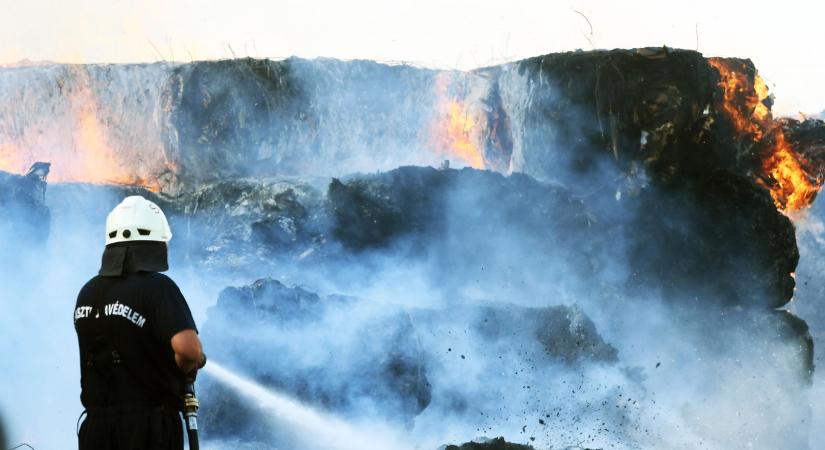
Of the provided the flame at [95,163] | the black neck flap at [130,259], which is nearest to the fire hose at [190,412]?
the black neck flap at [130,259]

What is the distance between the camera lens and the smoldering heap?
1067 cm

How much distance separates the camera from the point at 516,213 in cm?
1096

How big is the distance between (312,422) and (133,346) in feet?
16.2

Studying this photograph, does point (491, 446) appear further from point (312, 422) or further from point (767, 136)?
point (767, 136)

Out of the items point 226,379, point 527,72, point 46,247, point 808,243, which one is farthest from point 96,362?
point 808,243

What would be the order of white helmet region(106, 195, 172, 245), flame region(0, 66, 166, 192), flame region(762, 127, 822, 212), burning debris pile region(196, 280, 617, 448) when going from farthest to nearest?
flame region(762, 127, 822, 212) < flame region(0, 66, 166, 192) < burning debris pile region(196, 280, 617, 448) < white helmet region(106, 195, 172, 245)

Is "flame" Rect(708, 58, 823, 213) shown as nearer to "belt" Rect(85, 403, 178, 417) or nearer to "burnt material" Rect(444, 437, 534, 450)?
"burnt material" Rect(444, 437, 534, 450)

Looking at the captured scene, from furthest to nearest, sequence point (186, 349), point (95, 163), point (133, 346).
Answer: point (95, 163) < point (133, 346) < point (186, 349)

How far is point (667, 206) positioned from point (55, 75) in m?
5.75

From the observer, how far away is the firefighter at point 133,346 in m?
5.33

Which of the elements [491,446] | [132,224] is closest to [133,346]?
[132,224]

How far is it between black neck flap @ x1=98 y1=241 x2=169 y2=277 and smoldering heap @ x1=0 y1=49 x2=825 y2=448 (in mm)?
5032

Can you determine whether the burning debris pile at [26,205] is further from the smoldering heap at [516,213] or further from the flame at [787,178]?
the flame at [787,178]

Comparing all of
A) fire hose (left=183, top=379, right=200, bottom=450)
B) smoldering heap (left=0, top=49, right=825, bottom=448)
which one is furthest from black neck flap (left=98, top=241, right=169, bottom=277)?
smoldering heap (left=0, top=49, right=825, bottom=448)
